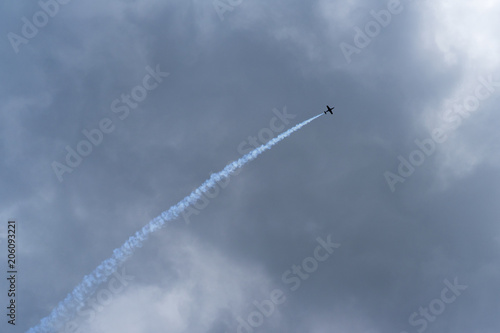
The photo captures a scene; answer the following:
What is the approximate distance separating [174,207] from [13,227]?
196ft

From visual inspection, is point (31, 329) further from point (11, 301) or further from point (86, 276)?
point (86, 276)

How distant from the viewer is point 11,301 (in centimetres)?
13525

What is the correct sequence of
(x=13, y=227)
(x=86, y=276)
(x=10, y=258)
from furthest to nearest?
(x=86, y=276)
(x=13, y=227)
(x=10, y=258)

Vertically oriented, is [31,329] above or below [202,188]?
below

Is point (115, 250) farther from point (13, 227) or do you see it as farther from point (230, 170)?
point (230, 170)

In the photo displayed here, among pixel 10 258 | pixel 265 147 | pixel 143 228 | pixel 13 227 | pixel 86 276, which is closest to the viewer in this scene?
pixel 10 258

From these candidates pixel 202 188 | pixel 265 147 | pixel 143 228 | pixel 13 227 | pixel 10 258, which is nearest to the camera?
pixel 10 258

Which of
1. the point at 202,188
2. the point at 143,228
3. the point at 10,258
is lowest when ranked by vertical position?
the point at 10,258

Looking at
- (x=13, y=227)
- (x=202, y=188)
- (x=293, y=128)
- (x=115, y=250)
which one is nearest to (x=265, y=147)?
(x=293, y=128)

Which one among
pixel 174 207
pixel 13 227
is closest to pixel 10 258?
pixel 13 227

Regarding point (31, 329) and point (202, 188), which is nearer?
point (31, 329)

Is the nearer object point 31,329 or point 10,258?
point 10,258

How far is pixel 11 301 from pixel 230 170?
316 ft

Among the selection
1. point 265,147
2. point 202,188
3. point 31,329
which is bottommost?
point 31,329
